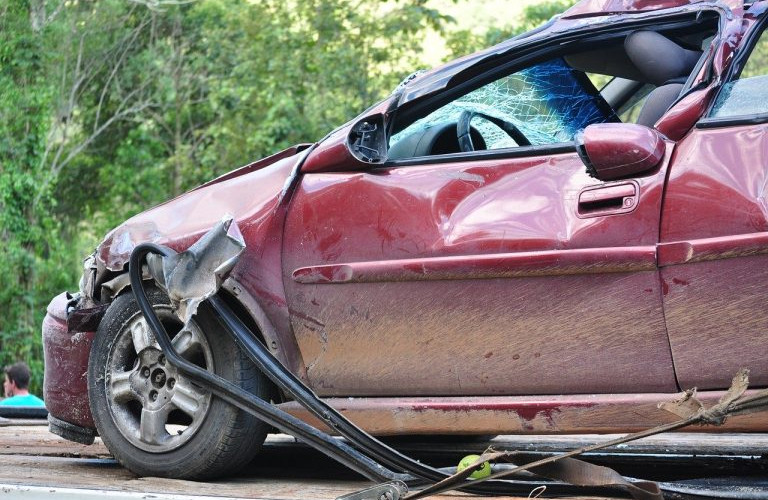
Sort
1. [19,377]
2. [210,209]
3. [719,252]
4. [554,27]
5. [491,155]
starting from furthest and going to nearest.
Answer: [19,377] → [210,209] → [554,27] → [491,155] → [719,252]

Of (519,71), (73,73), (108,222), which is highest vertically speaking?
(73,73)

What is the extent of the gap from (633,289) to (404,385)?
0.85 metres

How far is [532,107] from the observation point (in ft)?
13.7

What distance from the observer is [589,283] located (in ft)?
10.6

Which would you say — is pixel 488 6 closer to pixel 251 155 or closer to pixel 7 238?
pixel 251 155

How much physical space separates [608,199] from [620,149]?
0.54ft

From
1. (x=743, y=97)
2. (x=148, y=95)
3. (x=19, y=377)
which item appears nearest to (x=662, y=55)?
(x=743, y=97)

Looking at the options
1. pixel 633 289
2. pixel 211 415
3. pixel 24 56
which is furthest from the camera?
pixel 24 56

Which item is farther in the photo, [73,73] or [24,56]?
[73,73]

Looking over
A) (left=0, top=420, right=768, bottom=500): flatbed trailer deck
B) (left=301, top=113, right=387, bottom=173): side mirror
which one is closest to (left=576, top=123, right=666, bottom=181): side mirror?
(left=301, top=113, right=387, bottom=173): side mirror

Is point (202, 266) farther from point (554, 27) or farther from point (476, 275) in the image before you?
point (554, 27)

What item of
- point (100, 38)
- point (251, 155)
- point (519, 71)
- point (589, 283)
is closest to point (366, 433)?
point (589, 283)

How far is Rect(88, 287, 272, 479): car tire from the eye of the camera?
148 inches

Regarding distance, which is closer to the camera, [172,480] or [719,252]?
[719,252]
